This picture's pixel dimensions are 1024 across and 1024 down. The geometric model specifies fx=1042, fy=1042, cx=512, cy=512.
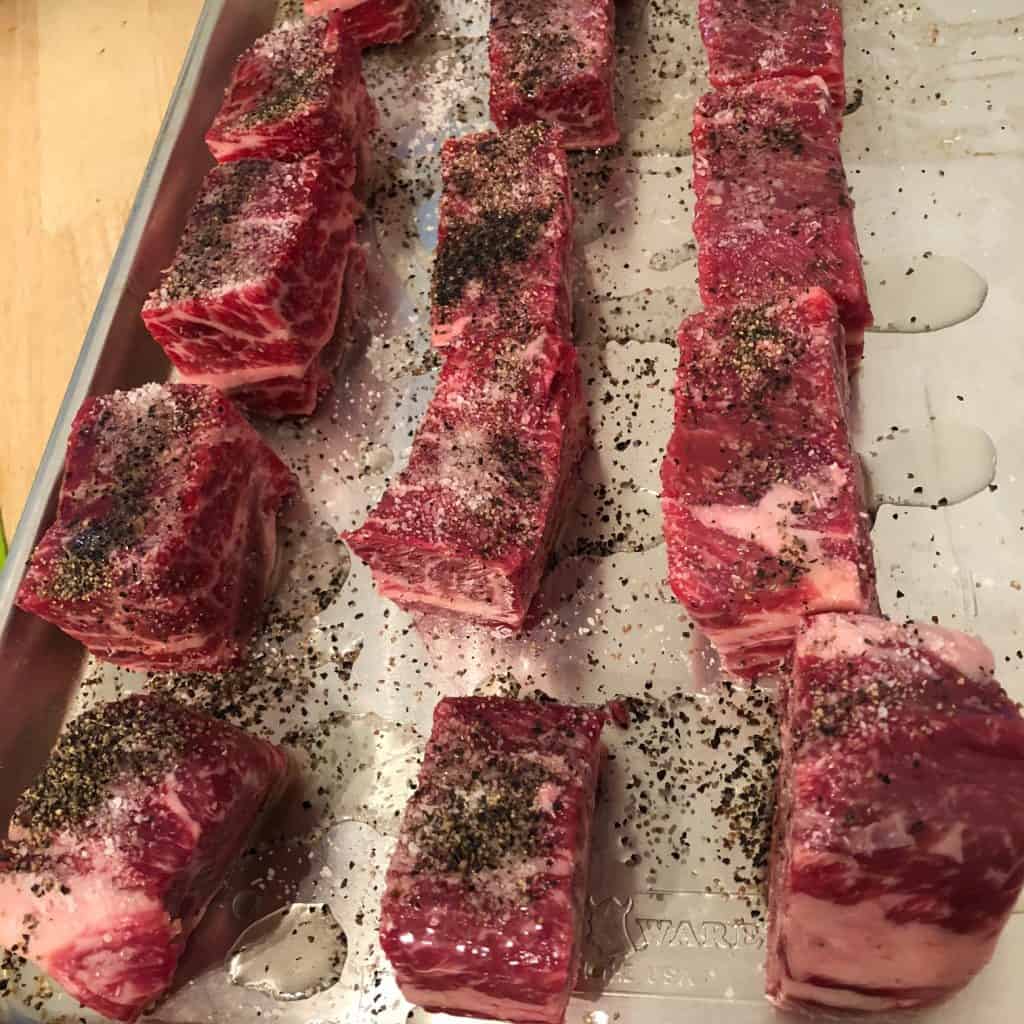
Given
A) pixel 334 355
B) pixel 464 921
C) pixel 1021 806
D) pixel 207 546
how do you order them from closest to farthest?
pixel 1021 806 < pixel 464 921 < pixel 207 546 < pixel 334 355

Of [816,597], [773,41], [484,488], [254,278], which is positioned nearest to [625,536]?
[484,488]

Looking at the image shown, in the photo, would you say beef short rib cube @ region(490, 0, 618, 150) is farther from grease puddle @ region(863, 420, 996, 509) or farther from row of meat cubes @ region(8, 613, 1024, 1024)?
row of meat cubes @ region(8, 613, 1024, 1024)

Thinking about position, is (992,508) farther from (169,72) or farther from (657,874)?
(169,72)

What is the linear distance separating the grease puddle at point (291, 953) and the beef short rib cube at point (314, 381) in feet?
6.36

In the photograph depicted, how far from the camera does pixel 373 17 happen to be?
507 cm

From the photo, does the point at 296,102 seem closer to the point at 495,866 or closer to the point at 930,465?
the point at 930,465

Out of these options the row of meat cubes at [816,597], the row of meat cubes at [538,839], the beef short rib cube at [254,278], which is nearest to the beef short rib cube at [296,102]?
the beef short rib cube at [254,278]

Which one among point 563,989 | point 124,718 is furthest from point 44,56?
point 563,989

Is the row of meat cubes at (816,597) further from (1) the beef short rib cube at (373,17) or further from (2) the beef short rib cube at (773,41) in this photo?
(1) the beef short rib cube at (373,17)

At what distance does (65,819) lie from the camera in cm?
318

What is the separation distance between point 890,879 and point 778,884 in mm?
444

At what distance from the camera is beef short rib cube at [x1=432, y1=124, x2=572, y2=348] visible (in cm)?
396

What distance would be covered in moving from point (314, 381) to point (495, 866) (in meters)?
2.15

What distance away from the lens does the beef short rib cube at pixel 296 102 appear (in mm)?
4496
